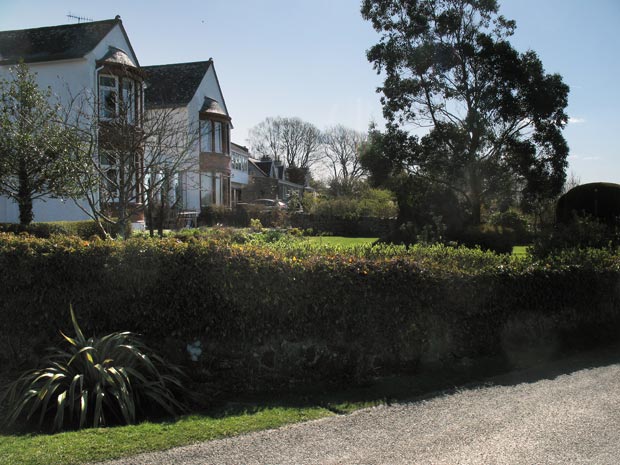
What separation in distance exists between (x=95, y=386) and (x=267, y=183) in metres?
57.4

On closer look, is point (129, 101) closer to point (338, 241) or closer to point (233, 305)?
point (233, 305)

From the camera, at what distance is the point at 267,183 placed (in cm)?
6122

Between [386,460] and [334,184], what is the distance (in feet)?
191

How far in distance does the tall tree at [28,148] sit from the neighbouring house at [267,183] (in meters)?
36.4

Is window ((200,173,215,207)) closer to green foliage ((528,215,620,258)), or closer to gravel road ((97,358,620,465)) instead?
green foliage ((528,215,620,258))

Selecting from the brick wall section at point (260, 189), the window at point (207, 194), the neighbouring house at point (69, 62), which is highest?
the neighbouring house at point (69, 62)

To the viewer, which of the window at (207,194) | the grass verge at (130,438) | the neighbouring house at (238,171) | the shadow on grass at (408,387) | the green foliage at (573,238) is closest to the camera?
the grass verge at (130,438)

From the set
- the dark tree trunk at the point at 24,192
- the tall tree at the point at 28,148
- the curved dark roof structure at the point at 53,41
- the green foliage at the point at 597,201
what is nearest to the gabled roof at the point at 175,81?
the curved dark roof structure at the point at 53,41

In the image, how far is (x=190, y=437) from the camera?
3748mm

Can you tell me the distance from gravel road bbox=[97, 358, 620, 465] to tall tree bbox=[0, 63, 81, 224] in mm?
10708

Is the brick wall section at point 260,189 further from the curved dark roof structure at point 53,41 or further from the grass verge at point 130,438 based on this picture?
the grass verge at point 130,438

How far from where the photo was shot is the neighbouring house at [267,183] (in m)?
55.4

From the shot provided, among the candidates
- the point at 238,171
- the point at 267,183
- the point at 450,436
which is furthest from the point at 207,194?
the point at 450,436

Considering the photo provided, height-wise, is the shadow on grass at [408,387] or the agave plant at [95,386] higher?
the agave plant at [95,386]
